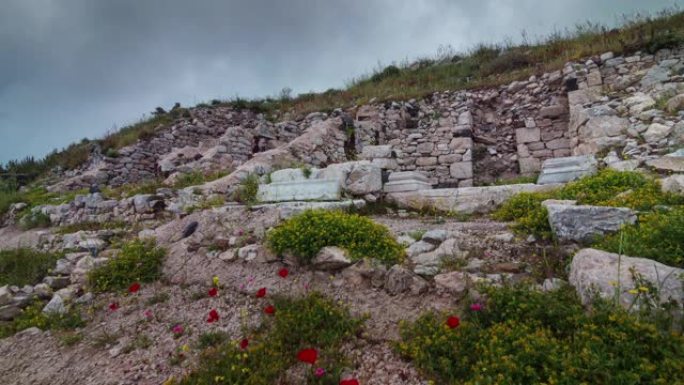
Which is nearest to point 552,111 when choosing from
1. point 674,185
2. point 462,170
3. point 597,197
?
point 462,170

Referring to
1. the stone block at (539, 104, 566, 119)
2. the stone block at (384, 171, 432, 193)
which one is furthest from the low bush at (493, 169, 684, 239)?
the stone block at (539, 104, 566, 119)

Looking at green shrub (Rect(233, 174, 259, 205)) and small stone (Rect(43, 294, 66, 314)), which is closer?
small stone (Rect(43, 294, 66, 314))

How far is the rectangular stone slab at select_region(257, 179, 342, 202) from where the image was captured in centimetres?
597

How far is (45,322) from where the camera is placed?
353 cm

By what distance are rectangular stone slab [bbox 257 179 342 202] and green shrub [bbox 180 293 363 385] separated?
3.03m

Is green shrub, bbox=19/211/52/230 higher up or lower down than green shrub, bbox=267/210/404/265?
higher up

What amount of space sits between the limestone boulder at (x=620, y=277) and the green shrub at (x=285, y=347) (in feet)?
5.40

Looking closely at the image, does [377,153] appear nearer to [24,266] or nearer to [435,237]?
[435,237]

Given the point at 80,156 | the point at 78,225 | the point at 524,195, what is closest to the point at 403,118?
the point at 524,195

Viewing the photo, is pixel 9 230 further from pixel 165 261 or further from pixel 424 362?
pixel 424 362

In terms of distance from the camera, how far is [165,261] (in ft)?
14.6

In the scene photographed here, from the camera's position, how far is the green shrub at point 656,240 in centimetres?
256

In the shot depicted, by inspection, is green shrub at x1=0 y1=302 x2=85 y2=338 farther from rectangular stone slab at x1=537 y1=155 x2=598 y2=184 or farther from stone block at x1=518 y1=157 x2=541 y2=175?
stone block at x1=518 y1=157 x2=541 y2=175

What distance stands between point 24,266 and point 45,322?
6.42 ft
